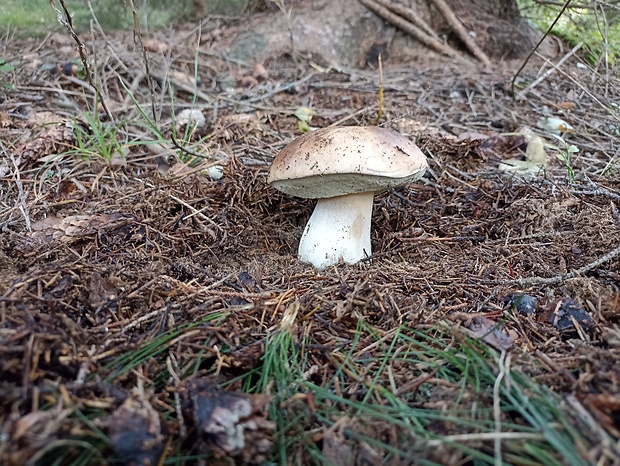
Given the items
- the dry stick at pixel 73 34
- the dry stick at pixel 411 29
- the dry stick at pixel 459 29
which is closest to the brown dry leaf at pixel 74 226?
the dry stick at pixel 73 34

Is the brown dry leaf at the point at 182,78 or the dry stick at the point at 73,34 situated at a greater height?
the dry stick at the point at 73,34

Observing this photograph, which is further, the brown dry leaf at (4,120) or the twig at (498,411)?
the brown dry leaf at (4,120)

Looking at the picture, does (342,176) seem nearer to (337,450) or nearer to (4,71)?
(337,450)


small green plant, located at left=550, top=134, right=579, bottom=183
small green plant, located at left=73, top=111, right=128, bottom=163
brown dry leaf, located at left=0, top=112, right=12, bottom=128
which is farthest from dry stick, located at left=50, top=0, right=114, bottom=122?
small green plant, located at left=550, top=134, right=579, bottom=183

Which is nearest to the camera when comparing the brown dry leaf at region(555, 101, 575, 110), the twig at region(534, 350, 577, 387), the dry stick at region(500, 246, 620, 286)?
the twig at region(534, 350, 577, 387)

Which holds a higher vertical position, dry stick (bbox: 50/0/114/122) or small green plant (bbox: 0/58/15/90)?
dry stick (bbox: 50/0/114/122)

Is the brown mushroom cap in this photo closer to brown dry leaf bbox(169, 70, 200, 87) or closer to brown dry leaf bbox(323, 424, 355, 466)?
brown dry leaf bbox(323, 424, 355, 466)

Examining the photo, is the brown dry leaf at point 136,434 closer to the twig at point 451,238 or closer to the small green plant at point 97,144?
the twig at point 451,238

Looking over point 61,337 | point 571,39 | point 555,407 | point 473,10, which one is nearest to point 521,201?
point 555,407
